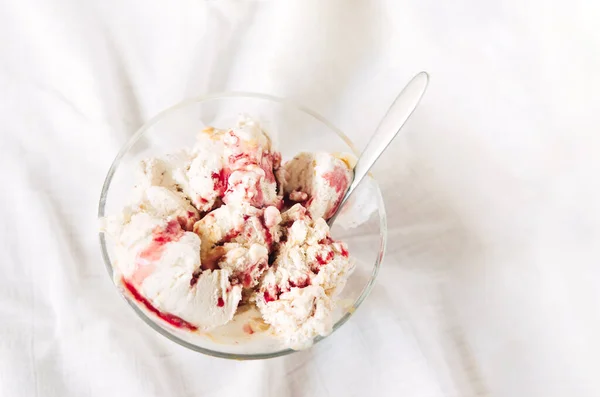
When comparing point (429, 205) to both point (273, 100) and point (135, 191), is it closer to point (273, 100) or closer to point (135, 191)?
point (273, 100)

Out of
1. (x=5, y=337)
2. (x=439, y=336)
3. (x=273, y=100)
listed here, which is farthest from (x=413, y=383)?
(x=5, y=337)

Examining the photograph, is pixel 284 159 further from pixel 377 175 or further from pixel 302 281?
pixel 302 281

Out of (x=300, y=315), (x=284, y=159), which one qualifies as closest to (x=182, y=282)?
(x=300, y=315)

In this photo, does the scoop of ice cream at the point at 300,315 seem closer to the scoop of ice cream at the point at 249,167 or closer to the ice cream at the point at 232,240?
the ice cream at the point at 232,240

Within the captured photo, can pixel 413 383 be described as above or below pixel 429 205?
below

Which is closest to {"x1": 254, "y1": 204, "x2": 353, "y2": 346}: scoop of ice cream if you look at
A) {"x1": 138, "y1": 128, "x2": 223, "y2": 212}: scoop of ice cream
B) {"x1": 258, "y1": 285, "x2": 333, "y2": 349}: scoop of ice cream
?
{"x1": 258, "y1": 285, "x2": 333, "y2": 349}: scoop of ice cream

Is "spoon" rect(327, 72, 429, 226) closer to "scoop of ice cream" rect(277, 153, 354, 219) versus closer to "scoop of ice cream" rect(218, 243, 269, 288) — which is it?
"scoop of ice cream" rect(277, 153, 354, 219)
